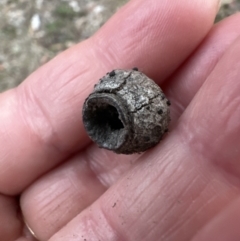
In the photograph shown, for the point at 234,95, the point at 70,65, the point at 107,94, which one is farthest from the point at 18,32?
the point at 234,95

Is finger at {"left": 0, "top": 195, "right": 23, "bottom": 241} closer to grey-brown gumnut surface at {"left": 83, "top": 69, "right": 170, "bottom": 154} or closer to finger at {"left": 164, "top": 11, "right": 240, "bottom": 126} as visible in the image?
grey-brown gumnut surface at {"left": 83, "top": 69, "right": 170, "bottom": 154}

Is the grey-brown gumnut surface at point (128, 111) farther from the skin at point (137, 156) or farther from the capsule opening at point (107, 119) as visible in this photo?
the skin at point (137, 156)

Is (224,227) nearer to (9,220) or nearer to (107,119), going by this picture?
(107,119)

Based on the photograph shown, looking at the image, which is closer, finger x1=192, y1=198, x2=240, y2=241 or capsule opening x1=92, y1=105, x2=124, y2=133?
finger x1=192, y1=198, x2=240, y2=241

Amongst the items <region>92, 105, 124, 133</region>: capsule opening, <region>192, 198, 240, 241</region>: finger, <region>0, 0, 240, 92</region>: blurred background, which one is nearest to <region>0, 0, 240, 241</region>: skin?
<region>192, 198, 240, 241</region>: finger

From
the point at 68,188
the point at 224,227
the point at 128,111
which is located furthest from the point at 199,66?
the point at 68,188

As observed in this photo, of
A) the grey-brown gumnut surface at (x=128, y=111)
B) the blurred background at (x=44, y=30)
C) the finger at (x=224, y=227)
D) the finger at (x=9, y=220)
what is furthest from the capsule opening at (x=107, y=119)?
the blurred background at (x=44, y=30)

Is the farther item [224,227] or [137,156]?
[137,156]
